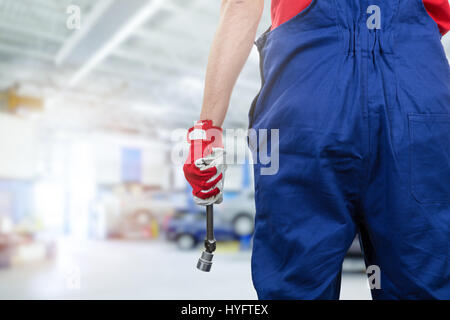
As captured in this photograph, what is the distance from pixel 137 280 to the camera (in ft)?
13.4

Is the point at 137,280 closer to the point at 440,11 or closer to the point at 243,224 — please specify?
the point at 243,224

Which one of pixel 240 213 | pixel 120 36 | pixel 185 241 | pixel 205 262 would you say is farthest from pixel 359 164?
pixel 185 241

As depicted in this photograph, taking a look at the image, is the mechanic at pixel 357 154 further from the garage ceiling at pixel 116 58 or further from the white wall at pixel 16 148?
the white wall at pixel 16 148

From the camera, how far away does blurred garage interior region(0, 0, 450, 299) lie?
4172 millimetres

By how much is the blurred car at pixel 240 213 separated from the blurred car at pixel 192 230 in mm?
105

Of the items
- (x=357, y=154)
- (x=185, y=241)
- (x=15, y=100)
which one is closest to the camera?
(x=357, y=154)

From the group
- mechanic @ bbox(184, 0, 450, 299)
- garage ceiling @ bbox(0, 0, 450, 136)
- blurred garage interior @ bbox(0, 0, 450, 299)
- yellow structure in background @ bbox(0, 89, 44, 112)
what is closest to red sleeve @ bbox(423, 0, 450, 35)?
mechanic @ bbox(184, 0, 450, 299)

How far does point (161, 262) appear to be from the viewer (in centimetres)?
550

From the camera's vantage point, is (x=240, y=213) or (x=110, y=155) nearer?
(x=240, y=213)

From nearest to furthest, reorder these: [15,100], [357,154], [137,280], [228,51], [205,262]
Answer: [357,154] → [228,51] → [205,262] → [137,280] → [15,100]

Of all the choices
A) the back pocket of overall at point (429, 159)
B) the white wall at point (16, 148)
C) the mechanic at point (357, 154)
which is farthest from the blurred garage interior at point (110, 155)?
the back pocket of overall at point (429, 159)

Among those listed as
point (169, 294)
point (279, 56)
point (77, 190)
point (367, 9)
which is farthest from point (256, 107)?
point (77, 190)

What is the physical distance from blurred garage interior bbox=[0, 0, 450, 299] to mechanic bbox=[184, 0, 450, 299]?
148cm

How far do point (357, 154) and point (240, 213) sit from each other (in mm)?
6455
